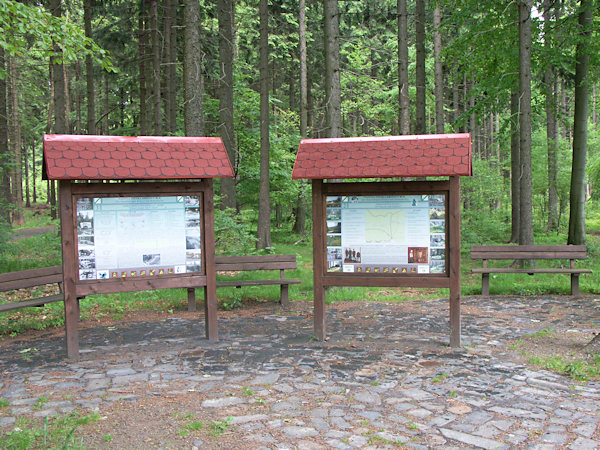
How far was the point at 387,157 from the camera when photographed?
271 inches

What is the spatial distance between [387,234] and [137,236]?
342 cm

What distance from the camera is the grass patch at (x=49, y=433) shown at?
4078mm

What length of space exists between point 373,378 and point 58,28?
7503 millimetres

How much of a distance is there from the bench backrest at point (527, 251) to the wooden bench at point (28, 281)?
7.90 metres

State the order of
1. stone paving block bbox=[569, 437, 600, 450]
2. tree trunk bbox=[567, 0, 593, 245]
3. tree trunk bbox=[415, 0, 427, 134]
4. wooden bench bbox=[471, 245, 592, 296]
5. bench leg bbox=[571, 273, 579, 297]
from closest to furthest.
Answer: stone paving block bbox=[569, 437, 600, 450] → bench leg bbox=[571, 273, 579, 297] → wooden bench bbox=[471, 245, 592, 296] → tree trunk bbox=[567, 0, 593, 245] → tree trunk bbox=[415, 0, 427, 134]

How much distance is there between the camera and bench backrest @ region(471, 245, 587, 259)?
1074 centimetres

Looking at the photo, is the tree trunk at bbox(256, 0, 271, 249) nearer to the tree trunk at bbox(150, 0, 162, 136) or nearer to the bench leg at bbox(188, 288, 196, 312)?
the tree trunk at bbox(150, 0, 162, 136)

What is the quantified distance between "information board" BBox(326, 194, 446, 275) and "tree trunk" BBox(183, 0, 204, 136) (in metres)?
5.17

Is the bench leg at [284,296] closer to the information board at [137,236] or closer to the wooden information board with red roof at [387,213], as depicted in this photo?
the wooden information board with red roof at [387,213]

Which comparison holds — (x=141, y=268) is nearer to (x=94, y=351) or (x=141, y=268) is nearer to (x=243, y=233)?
(x=94, y=351)

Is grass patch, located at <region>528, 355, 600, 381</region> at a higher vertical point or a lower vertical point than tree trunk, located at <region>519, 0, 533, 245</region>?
lower

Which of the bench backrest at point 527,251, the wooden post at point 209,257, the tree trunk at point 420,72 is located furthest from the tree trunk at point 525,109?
the wooden post at point 209,257

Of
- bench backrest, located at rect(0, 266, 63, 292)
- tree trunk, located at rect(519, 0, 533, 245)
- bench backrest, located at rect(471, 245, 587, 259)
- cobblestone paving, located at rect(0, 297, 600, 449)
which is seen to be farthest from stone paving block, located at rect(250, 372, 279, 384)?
tree trunk, located at rect(519, 0, 533, 245)

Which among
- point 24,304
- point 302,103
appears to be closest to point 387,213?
point 24,304
